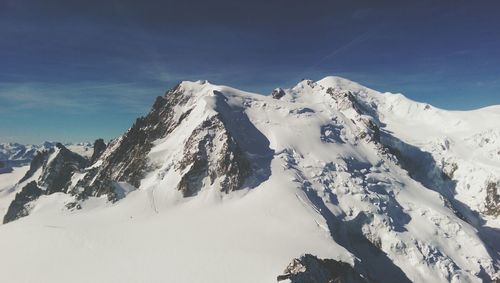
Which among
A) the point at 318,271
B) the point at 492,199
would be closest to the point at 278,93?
the point at 492,199

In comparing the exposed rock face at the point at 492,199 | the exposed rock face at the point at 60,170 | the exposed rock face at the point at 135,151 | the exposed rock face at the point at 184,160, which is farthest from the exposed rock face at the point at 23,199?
Answer: the exposed rock face at the point at 492,199

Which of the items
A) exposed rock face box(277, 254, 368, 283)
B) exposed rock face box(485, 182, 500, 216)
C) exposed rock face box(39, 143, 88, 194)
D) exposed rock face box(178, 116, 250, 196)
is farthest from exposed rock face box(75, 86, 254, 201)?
exposed rock face box(485, 182, 500, 216)

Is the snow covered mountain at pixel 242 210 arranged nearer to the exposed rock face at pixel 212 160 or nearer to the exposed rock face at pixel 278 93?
the exposed rock face at pixel 212 160

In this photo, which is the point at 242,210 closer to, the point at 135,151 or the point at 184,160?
the point at 184,160

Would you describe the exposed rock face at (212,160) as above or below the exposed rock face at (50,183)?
below

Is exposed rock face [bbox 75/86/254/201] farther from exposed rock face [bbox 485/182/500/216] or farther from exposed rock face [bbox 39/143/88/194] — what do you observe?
exposed rock face [bbox 485/182/500/216]
